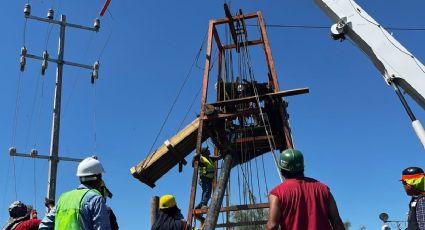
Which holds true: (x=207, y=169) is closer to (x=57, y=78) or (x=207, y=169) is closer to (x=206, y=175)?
(x=206, y=175)

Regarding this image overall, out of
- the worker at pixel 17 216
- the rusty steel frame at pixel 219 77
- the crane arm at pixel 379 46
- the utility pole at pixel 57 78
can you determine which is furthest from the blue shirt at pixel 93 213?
the utility pole at pixel 57 78

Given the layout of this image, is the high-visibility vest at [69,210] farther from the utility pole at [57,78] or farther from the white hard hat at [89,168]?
the utility pole at [57,78]

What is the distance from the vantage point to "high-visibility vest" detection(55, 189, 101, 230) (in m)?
3.50

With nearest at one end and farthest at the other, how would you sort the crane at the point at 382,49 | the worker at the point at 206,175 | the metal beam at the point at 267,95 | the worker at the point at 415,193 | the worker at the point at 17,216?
1. the worker at the point at 415,193
2. the worker at the point at 17,216
3. the crane at the point at 382,49
4. the metal beam at the point at 267,95
5. the worker at the point at 206,175

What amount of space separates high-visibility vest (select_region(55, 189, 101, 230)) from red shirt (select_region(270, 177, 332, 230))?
1490mm

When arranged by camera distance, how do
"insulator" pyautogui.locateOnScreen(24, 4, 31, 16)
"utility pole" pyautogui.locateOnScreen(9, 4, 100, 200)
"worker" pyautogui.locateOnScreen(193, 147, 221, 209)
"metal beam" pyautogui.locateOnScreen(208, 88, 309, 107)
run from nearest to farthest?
"metal beam" pyautogui.locateOnScreen(208, 88, 309, 107) < "worker" pyautogui.locateOnScreen(193, 147, 221, 209) < "utility pole" pyautogui.locateOnScreen(9, 4, 100, 200) < "insulator" pyautogui.locateOnScreen(24, 4, 31, 16)

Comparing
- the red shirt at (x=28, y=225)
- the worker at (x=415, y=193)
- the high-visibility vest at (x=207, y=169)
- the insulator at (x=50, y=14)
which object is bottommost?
the worker at (x=415, y=193)

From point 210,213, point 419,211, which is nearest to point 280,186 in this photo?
point 419,211

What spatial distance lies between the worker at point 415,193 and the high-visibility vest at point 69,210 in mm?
2796

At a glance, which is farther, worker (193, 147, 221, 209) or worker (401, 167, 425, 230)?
worker (193, 147, 221, 209)

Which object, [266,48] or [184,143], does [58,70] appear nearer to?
[184,143]

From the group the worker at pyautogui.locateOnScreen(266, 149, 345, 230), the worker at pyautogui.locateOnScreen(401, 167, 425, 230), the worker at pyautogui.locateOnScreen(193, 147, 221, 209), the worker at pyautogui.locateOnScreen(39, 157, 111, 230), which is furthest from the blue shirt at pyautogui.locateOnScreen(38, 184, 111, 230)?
the worker at pyautogui.locateOnScreen(193, 147, 221, 209)

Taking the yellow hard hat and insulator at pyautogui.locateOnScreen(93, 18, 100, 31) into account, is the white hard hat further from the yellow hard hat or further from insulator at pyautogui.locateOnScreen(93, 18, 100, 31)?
insulator at pyautogui.locateOnScreen(93, 18, 100, 31)

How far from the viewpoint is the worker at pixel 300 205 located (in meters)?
3.29
